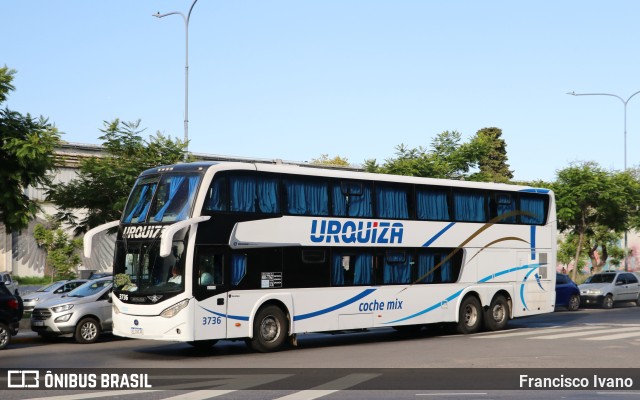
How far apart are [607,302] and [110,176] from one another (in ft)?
72.2

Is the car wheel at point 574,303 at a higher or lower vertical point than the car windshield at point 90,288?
lower

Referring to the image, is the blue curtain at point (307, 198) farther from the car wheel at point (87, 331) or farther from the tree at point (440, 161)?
the tree at point (440, 161)

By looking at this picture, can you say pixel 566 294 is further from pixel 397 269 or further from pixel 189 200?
pixel 189 200

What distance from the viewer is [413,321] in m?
22.8

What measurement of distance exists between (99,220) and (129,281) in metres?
12.5

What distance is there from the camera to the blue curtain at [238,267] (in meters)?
18.7

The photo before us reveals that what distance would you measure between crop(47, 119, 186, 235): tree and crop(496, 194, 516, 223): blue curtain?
1161 cm

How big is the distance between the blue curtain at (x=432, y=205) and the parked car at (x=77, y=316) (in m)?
8.22

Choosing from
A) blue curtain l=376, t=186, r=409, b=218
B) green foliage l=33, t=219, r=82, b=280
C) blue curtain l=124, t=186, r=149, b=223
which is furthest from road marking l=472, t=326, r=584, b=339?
green foliage l=33, t=219, r=82, b=280

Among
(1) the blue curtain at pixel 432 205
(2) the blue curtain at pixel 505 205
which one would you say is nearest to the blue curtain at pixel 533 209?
(2) the blue curtain at pixel 505 205

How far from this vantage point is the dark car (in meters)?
19.7

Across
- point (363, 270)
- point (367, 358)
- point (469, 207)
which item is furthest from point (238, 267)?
point (469, 207)

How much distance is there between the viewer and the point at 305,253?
66.1 ft

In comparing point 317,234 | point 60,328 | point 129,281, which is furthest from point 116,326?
point 317,234
